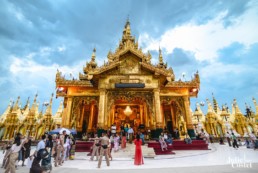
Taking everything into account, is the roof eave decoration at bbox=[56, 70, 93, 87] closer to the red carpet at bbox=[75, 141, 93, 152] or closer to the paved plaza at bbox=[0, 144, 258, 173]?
the red carpet at bbox=[75, 141, 93, 152]

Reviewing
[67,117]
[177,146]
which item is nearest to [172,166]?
[177,146]

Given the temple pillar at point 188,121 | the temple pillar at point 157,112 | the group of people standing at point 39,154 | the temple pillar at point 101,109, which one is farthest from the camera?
the temple pillar at point 188,121

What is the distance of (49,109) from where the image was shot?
88.6 ft

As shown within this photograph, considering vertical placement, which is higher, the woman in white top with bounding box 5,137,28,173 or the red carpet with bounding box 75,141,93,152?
the woman in white top with bounding box 5,137,28,173

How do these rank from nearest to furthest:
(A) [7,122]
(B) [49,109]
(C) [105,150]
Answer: (C) [105,150], (A) [7,122], (B) [49,109]

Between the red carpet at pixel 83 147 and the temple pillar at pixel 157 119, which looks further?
the temple pillar at pixel 157 119

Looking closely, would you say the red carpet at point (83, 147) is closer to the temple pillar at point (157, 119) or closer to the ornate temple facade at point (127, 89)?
the ornate temple facade at point (127, 89)

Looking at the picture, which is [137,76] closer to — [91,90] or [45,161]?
[91,90]

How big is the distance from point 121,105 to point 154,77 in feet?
22.1

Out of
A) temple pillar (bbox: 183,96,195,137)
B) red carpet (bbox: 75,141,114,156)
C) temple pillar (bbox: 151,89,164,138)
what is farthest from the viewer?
temple pillar (bbox: 183,96,195,137)

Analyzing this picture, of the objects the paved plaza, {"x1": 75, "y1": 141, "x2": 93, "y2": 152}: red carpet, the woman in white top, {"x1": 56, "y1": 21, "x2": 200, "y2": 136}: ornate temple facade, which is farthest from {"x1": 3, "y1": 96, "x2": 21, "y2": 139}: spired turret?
the woman in white top

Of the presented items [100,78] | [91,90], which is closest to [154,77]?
[100,78]

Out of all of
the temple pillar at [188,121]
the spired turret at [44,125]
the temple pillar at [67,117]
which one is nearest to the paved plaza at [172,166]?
the temple pillar at [188,121]

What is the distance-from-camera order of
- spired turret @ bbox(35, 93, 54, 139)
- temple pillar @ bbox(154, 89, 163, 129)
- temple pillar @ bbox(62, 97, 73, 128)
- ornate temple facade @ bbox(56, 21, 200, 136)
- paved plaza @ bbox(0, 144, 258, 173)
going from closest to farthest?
1. paved plaza @ bbox(0, 144, 258, 173)
2. temple pillar @ bbox(154, 89, 163, 129)
3. ornate temple facade @ bbox(56, 21, 200, 136)
4. temple pillar @ bbox(62, 97, 73, 128)
5. spired turret @ bbox(35, 93, 54, 139)
